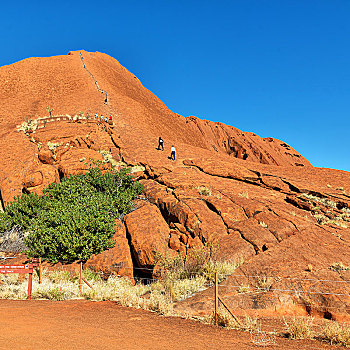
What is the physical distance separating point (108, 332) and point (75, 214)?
8.59 metres

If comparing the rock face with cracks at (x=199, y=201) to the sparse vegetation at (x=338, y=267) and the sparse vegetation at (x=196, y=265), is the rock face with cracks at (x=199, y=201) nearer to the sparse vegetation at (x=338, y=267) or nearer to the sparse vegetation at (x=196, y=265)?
the sparse vegetation at (x=338, y=267)

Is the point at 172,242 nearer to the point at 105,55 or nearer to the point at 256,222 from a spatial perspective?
the point at 256,222

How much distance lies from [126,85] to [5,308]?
44278 mm

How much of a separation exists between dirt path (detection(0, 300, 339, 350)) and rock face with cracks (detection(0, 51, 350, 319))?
4.93 feet

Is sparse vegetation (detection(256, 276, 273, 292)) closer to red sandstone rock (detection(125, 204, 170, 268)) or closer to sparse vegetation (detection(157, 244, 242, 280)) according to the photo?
sparse vegetation (detection(157, 244, 242, 280))

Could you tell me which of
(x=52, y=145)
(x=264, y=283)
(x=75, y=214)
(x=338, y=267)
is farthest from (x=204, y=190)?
(x=52, y=145)

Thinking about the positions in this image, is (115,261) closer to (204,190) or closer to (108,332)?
(204,190)

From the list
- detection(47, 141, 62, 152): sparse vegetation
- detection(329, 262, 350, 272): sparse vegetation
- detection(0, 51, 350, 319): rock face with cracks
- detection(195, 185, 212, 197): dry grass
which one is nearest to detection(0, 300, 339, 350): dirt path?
detection(0, 51, 350, 319): rock face with cracks

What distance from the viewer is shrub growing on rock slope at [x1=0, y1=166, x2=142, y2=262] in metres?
13.4

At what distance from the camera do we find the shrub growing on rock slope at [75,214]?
527 inches

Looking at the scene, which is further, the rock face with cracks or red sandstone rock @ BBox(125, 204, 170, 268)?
red sandstone rock @ BBox(125, 204, 170, 268)

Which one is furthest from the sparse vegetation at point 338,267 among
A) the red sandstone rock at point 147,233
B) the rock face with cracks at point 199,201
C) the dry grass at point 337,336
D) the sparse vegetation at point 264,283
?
the red sandstone rock at point 147,233

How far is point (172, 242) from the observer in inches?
504

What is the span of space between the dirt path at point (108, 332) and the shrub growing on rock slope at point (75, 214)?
4.34 m
